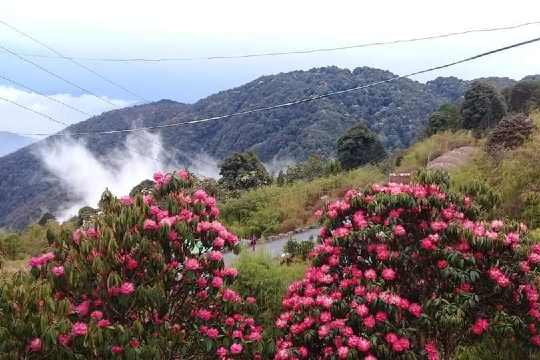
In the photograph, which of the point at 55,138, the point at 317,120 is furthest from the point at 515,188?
the point at 55,138

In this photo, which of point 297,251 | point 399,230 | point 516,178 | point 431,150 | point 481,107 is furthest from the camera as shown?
point 481,107

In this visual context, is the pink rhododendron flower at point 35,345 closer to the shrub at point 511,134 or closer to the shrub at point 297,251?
the shrub at point 297,251

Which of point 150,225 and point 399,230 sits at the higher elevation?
point 150,225

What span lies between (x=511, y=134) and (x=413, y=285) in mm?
13934

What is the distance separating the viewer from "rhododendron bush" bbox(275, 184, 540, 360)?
550cm

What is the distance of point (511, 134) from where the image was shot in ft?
60.8

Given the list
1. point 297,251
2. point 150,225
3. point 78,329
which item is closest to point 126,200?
point 150,225

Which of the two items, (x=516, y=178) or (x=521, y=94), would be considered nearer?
(x=516, y=178)

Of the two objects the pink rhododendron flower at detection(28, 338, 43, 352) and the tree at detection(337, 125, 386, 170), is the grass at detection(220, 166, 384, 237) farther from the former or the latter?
the tree at detection(337, 125, 386, 170)

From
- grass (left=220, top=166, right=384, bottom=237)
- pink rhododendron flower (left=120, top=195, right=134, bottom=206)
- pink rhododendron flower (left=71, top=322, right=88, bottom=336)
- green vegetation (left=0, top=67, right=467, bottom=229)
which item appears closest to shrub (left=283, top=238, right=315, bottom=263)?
pink rhododendron flower (left=120, top=195, right=134, bottom=206)

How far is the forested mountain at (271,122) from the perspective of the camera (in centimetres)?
9856

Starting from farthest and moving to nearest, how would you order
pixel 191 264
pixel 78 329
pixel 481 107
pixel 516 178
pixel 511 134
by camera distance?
pixel 481 107 < pixel 511 134 < pixel 516 178 < pixel 191 264 < pixel 78 329

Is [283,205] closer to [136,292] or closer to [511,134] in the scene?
A: [511,134]

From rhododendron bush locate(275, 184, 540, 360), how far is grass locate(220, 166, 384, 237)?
42.9 feet
